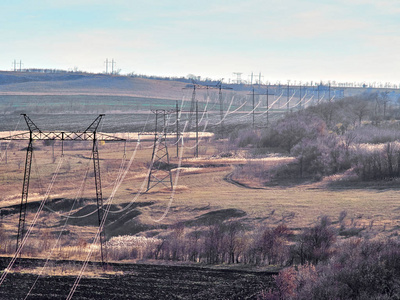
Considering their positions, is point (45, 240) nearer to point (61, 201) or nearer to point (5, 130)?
point (61, 201)

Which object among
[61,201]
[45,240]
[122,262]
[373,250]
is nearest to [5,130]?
[61,201]

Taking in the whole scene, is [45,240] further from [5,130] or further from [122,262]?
[5,130]

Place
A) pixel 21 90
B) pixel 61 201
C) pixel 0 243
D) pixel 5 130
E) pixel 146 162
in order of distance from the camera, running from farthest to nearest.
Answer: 1. pixel 21 90
2. pixel 5 130
3. pixel 146 162
4. pixel 61 201
5. pixel 0 243

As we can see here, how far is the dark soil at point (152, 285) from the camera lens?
28.6 meters

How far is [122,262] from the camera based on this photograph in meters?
35.1

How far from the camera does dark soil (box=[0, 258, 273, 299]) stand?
93.8ft

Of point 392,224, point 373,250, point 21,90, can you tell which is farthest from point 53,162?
point 21,90

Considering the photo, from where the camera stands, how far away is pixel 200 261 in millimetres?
35656

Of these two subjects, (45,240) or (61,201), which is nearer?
(45,240)

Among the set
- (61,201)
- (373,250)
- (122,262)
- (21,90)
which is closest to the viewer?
(373,250)

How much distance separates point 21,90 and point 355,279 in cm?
18246

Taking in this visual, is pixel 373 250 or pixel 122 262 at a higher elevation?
pixel 373 250

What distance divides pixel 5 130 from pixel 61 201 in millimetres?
A: 58469

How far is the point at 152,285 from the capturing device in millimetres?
30094
